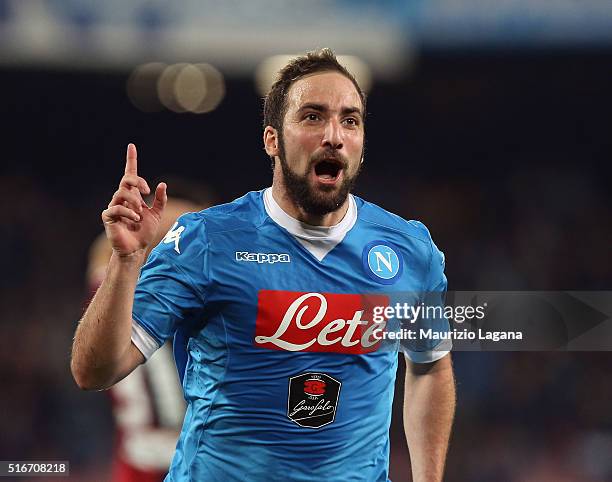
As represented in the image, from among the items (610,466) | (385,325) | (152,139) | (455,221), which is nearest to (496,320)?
(385,325)

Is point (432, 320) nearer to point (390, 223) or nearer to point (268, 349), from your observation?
point (390, 223)

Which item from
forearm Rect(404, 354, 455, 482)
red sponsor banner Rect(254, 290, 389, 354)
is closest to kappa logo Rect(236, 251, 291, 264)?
red sponsor banner Rect(254, 290, 389, 354)

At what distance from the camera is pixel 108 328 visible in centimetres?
249

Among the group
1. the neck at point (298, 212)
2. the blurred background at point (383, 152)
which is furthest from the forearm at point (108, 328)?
the blurred background at point (383, 152)

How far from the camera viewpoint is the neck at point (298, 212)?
3082 mm

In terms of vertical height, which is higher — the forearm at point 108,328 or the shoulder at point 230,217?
the shoulder at point 230,217

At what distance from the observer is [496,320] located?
4.12 metres

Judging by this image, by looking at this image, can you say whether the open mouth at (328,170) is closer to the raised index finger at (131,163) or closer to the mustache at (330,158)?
the mustache at (330,158)

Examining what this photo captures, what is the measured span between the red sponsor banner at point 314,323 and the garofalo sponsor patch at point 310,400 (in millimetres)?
92

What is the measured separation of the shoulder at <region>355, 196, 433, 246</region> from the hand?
0.88 metres

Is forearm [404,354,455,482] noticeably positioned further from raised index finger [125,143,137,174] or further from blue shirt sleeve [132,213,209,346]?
raised index finger [125,143,137,174]

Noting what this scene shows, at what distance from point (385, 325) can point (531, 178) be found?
9.17 metres

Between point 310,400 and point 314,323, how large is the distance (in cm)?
23

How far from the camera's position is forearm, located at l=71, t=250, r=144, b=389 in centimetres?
248
